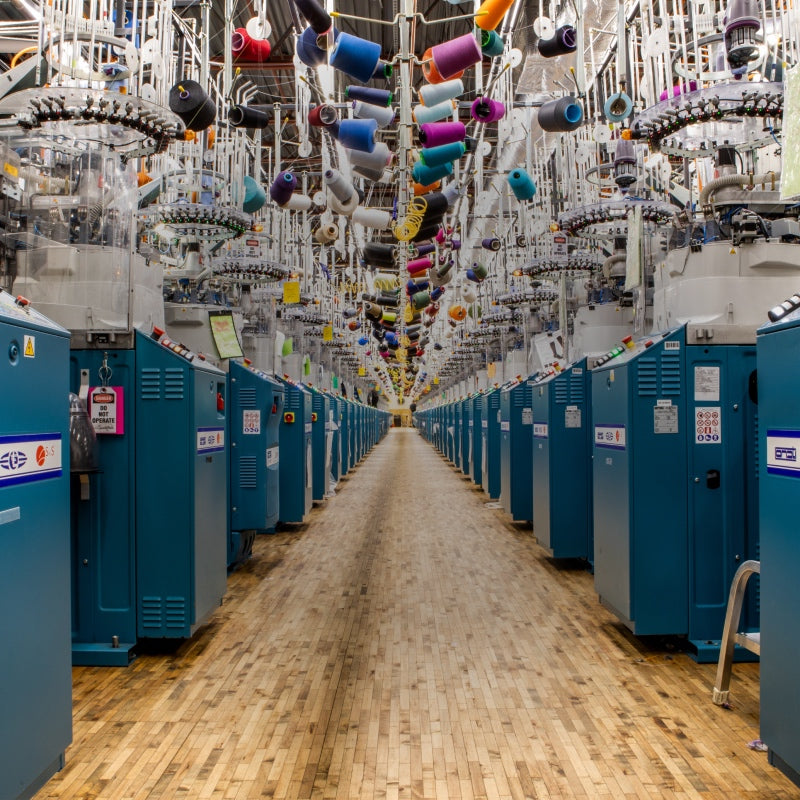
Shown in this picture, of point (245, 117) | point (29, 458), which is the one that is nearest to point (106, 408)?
point (29, 458)

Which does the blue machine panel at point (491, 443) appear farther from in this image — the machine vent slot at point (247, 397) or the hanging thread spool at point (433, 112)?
the hanging thread spool at point (433, 112)

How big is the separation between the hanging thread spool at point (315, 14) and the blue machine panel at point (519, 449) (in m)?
4.27

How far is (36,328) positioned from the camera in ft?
7.21

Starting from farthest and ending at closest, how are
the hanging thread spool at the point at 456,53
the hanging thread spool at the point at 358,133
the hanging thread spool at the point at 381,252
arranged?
1. the hanging thread spool at the point at 381,252
2. the hanging thread spool at the point at 358,133
3. the hanging thread spool at the point at 456,53

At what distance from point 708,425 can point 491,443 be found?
20.9 ft

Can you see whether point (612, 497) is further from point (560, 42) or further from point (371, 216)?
point (371, 216)

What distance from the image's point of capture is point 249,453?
575cm

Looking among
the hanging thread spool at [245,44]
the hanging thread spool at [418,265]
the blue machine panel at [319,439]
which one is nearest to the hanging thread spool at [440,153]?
the hanging thread spool at [245,44]

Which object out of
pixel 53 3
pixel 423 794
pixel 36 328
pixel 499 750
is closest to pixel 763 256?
pixel 499 750

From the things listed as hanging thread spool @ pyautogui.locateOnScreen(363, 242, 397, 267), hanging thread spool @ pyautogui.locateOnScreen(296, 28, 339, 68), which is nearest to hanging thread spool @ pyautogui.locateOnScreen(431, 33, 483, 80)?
hanging thread spool @ pyautogui.locateOnScreen(296, 28, 339, 68)

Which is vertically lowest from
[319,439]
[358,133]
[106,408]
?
[319,439]

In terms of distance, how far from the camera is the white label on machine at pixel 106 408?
3680 millimetres

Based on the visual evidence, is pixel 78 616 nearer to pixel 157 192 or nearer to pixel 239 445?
pixel 239 445

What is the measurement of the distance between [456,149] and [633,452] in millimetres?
2663
